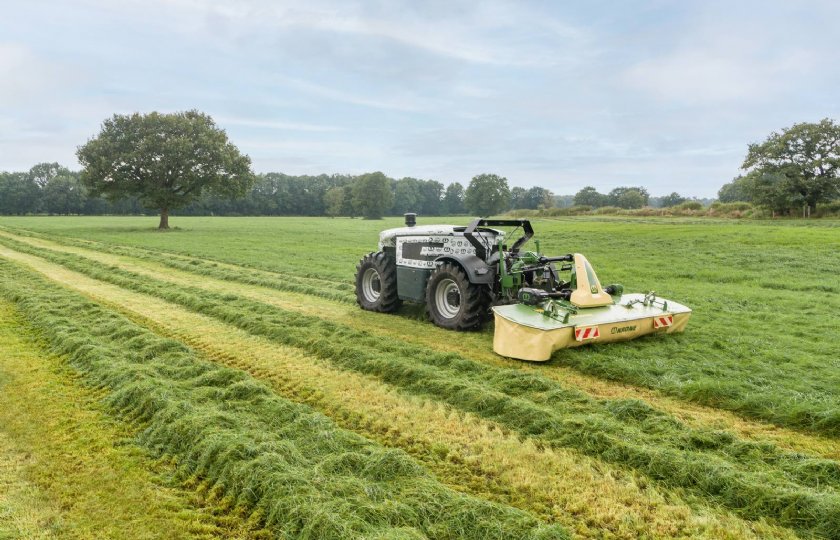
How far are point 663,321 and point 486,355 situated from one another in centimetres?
264

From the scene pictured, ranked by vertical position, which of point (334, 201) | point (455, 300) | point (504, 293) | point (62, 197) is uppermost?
point (62, 197)

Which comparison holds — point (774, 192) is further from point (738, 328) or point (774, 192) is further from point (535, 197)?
point (535, 197)

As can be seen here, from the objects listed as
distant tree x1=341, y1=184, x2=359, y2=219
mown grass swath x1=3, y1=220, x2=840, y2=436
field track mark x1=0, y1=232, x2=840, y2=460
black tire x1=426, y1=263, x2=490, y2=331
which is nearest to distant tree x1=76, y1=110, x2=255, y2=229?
mown grass swath x1=3, y1=220, x2=840, y2=436

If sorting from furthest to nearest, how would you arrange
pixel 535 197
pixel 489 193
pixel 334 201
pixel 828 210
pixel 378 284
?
1. pixel 535 197
2. pixel 334 201
3. pixel 489 193
4. pixel 828 210
5. pixel 378 284

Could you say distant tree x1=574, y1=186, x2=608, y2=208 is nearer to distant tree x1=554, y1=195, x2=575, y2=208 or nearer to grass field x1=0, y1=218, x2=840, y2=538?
distant tree x1=554, y1=195, x2=575, y2=208

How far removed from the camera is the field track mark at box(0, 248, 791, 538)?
348cm

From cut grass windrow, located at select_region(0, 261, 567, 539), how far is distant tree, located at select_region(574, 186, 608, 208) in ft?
393

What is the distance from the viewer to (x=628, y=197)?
384 ft

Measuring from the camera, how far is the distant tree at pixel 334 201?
101 metres

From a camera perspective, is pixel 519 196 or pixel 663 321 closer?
pixel 663 321

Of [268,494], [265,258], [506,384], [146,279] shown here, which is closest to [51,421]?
[268,494]

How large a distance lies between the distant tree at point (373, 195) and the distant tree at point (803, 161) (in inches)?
2238

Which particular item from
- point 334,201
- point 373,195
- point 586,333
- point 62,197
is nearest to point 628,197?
point 373,195

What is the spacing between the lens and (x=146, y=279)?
1355 centimetres
